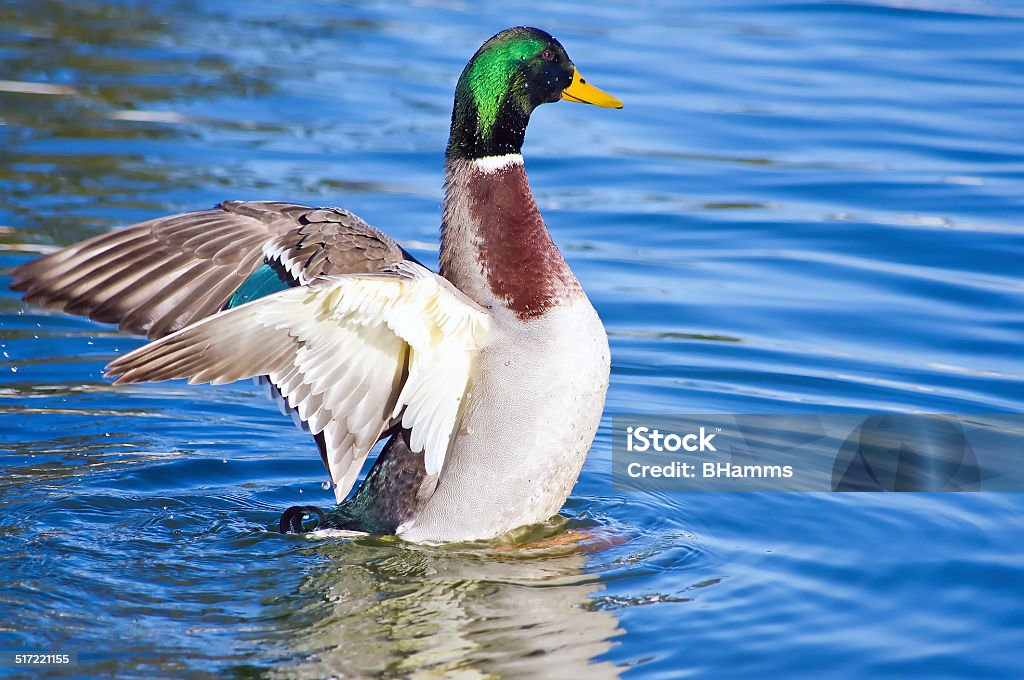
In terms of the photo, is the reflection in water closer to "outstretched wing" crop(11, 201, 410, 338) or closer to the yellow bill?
"outstretched wing" crop(11, 201, 410, 338)

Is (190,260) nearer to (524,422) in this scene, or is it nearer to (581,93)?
(524,422)

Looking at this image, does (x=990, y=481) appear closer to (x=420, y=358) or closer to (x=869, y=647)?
(x=869, y=647)

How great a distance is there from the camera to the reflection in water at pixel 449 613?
460 cm

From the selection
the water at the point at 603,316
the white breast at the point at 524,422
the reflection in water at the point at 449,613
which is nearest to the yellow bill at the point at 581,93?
the white breast at the point at 524,422

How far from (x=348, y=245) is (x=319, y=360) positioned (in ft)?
1.39

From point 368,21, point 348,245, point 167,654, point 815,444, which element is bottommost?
point 167,654

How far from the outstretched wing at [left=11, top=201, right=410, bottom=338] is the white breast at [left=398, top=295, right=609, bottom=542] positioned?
553 millimetres

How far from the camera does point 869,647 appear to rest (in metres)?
4.73

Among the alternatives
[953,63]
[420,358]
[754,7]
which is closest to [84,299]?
[420,358]

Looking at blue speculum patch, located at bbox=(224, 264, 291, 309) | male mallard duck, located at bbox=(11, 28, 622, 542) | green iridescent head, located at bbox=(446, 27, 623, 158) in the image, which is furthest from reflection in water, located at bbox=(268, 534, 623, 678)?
green iridescent head, located at bbox=(446, 27, 623, 158)

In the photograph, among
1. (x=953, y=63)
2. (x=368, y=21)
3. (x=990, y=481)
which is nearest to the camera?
(x=990, y=481)

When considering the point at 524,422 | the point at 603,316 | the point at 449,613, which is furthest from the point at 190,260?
the point at 603,316

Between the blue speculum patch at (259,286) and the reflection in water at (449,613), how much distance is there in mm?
1004

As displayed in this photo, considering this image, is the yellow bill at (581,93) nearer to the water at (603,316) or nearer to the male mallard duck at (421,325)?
the male mallard duck at (421,325)
